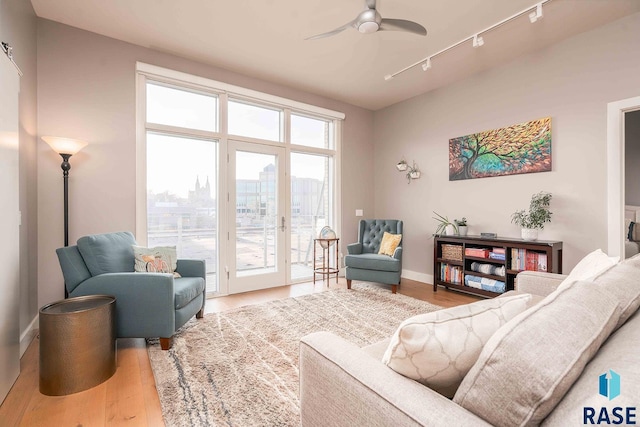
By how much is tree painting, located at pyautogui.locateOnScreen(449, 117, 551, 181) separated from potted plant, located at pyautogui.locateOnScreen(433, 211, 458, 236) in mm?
596

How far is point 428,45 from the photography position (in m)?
3.43

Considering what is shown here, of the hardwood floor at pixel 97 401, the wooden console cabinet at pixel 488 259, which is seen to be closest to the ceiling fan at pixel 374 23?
the wooden console cabinet at pixel 488 259

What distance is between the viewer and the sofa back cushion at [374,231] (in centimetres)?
467

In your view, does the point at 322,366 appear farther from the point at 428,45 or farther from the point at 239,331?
the point at 428,45

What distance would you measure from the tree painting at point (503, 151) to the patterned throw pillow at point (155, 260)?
381 centimetres

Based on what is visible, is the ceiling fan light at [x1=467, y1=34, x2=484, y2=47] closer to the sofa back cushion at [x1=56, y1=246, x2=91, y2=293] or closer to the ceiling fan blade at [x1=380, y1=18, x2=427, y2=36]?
the ceiling fan blade at [x1=380, y1=18, x2=427, y2=36]

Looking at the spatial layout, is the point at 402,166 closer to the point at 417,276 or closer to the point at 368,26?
the point at 417,276

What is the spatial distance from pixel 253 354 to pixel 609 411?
2.21 metres

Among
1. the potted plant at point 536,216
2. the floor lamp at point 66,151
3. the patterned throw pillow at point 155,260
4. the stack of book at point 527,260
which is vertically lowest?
the stack of book at point 527,260

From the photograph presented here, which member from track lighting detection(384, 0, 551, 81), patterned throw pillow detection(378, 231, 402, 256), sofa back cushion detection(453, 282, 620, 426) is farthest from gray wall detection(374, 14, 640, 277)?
sofa back cushion detection(453, 282, 620, 426)

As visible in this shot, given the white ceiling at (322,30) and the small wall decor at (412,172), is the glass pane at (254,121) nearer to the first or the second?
the white ceiling at (322,30)

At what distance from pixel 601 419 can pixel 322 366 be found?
70cm

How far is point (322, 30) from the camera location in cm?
319

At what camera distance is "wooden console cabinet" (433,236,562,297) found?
3.31m
